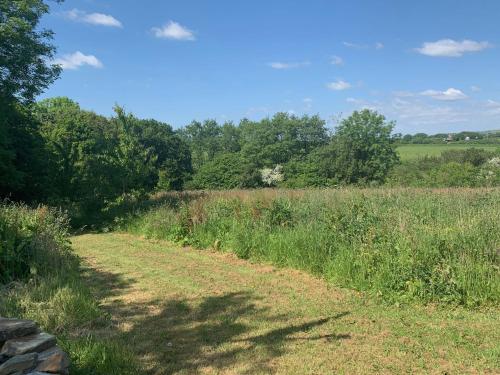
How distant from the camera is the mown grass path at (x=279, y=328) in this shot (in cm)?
418

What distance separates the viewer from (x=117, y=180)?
17.4 m

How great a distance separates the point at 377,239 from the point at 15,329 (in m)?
5.53

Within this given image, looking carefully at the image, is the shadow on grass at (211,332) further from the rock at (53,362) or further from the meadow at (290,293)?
the rock at (53,362)

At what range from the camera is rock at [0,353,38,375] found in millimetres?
3203

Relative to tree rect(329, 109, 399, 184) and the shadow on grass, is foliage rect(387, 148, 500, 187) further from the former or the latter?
the shadow on grass

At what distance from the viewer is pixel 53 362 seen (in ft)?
11.2

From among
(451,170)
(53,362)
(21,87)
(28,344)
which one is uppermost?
(21,87)

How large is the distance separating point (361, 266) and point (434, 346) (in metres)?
2.36

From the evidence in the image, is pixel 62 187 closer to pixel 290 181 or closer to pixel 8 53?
pixel 8 53

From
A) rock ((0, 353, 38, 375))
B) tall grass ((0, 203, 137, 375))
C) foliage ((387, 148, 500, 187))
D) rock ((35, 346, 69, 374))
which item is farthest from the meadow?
foliage ((387, 148, 500, 187))

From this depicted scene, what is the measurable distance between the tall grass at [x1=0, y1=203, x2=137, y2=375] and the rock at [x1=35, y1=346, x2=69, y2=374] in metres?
0.32

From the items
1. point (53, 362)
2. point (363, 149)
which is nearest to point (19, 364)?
point (53, 362)

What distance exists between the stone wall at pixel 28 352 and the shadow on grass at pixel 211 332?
0.96m

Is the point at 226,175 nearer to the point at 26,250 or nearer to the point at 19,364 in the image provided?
the point at 26,250
